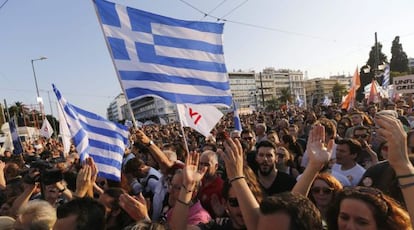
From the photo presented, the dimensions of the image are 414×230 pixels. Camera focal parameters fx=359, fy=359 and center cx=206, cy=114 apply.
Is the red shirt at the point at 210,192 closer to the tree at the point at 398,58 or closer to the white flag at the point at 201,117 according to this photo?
the white flag at the point at 201,117

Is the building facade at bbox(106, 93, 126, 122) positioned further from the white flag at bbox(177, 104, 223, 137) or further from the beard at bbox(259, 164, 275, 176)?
the beard at bbox(259, 164, 275, 176)

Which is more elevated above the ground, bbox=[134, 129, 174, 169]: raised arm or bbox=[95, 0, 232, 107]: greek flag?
bbox=[95, 0, 232, 107]: greek flag

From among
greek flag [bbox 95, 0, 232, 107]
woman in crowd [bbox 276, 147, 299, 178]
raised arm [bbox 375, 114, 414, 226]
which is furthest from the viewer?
woman in crowd [bbox 276, 147, 299, 178]

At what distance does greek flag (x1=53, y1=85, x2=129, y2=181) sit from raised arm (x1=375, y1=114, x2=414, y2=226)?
3.42m


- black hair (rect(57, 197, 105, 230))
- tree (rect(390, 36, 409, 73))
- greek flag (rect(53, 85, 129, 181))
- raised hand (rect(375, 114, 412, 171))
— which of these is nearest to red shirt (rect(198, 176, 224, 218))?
black hair (rect(57, 197, 105, 230))

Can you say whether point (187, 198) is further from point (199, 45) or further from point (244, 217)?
point (199, 45)

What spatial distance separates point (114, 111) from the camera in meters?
179

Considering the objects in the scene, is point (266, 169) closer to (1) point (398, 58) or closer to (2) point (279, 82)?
(1) point (398, 58)

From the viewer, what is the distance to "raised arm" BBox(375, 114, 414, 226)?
1930mm

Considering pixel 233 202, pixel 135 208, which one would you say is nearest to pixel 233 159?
pixel 233 202

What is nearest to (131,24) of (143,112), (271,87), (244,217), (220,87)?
(220,87)

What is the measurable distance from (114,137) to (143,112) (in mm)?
138830

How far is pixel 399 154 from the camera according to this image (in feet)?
6.53

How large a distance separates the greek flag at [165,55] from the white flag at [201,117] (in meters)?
0.28
